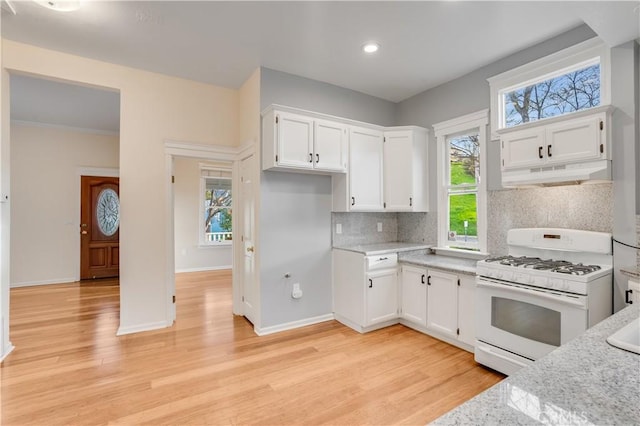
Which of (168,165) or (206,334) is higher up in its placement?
(168,165)

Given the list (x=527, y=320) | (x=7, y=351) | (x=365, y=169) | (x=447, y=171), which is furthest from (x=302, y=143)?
(x=7, y=351)

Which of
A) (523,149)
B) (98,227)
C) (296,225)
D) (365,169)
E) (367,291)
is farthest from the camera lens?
(98,227)

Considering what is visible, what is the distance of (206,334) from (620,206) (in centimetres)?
400

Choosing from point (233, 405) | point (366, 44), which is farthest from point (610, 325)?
point (366, 44)

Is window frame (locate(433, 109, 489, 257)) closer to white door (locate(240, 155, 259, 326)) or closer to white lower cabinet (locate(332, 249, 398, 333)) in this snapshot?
white lower cabinet (locate(332, 249, 398, 333))

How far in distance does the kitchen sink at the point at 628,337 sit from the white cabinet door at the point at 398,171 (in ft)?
8.93

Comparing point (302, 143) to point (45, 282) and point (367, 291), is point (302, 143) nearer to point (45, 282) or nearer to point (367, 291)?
point (367, 291)

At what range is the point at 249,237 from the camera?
3803 mm

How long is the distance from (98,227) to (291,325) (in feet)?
17.2

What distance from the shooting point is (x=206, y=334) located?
344 centimetres

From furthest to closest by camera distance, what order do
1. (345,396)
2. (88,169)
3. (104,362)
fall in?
1. (88,169)
2. (104,362)
3. (345,396)

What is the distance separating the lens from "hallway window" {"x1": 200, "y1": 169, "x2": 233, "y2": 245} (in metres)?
7.20

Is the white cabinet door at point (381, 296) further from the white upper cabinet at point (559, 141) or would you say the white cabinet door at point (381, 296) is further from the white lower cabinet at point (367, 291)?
the white upper cabinet at point (559, 141)

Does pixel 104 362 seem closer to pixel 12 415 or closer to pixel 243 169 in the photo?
pixel 12 415
